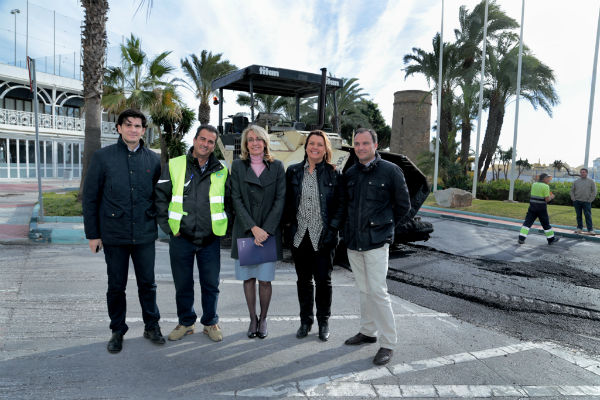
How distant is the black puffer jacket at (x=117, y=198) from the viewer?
10.9 ft

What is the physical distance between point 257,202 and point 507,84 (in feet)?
76.6

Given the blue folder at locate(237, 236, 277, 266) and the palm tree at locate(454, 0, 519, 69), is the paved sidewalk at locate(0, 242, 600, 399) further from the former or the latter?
the palm tree at locate(454, 0, 519, 69)

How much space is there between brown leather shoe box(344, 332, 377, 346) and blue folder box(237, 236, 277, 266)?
98cm

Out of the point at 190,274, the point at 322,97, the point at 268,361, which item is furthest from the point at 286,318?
the point at 322,97

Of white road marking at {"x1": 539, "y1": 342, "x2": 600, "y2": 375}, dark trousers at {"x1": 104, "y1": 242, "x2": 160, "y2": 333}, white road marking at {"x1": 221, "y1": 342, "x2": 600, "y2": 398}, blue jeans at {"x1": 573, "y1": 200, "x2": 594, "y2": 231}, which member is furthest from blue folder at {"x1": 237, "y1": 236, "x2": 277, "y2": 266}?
blue jeans at {"x1": 573, "y1": 200, "x2": 594, "y2": 231}

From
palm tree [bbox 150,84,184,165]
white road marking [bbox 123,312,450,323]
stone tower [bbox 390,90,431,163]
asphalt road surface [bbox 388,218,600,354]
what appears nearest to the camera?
white road marking [bbox 123,312,450,323]

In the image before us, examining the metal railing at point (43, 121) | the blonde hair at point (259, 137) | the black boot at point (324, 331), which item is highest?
the metal railing at point (43, 121)

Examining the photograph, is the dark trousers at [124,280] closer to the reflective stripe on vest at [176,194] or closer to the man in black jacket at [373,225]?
the reflective stripe on vest at [176,194]

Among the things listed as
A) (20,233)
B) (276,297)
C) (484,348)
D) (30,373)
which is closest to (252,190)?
(276,297)

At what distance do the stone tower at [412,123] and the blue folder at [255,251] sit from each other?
3220 cm

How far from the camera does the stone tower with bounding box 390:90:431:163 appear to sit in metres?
34.4

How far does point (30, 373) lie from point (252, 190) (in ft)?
6.95

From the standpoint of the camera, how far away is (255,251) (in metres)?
3.64

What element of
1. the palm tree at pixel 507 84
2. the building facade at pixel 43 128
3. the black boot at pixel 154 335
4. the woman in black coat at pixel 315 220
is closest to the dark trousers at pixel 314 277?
the woman in black coat at pixel 315 220
